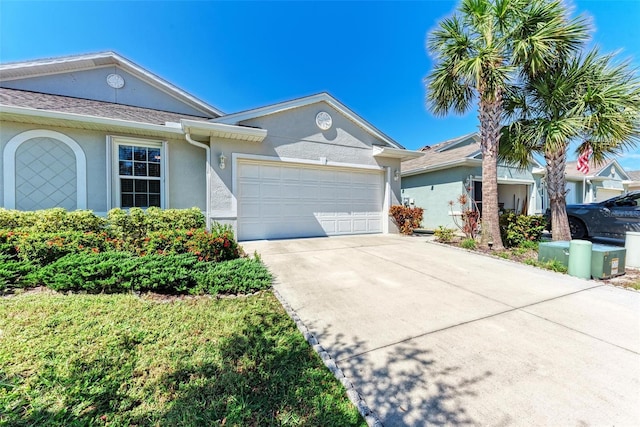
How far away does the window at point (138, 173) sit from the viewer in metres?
7.20

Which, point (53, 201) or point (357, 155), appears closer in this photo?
point (53, 201)

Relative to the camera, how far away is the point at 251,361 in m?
2.41

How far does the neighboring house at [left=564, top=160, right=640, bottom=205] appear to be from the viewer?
1593 centimetres

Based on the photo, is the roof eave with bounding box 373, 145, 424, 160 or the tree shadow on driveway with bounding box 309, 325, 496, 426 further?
the roof eave with bounding box 373, 145, 424, 160

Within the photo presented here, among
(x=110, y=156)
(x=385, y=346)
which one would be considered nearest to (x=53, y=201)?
(x=110, y=156)

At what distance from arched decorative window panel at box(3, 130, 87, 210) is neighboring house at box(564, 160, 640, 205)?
2287cm

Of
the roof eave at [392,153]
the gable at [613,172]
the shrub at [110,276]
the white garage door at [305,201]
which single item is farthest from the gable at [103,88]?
the gable at [613,172]

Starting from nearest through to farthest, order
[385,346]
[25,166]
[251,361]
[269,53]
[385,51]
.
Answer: [251,361], [385,346], [25,166], [269,53], [385,51]

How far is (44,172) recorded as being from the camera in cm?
655

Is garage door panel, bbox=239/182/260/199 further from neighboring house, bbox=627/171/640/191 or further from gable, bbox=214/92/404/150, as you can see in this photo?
neighboring house, bbox=627/171/640/191

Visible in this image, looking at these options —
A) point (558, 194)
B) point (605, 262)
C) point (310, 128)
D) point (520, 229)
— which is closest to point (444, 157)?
point (558, 194)

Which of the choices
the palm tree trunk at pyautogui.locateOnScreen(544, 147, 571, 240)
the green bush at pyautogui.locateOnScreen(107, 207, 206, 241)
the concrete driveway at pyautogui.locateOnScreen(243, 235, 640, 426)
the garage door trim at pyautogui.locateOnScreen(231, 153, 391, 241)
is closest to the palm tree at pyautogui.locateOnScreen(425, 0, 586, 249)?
the palm tree trunk at pyautogui.locateOnScreen(544, 147, 571, 240)

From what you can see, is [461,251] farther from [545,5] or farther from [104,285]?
[104,285]

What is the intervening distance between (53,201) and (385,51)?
45.6ft
